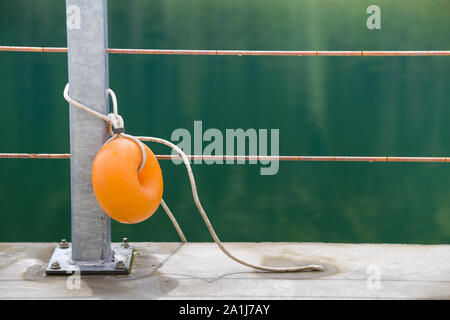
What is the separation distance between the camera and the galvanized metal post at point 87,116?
86.7 inches

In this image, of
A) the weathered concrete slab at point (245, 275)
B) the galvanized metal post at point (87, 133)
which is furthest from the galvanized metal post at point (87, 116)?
the weathered concrete slab at point (245, 275)

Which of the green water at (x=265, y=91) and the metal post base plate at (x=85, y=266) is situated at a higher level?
the green water at (x=265, y=91)

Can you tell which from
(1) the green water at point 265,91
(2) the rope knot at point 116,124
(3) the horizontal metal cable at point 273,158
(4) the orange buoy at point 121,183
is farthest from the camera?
(1) the green water at point 265,91

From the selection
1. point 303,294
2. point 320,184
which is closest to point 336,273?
point 303,294

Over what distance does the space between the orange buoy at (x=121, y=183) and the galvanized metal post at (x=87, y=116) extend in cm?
18

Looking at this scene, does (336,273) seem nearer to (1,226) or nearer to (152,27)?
(152,27)

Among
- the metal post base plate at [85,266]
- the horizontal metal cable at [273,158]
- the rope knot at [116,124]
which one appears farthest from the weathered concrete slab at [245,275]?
the rope knot at [116,124]

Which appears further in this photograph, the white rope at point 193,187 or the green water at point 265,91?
the green water at point 265,91

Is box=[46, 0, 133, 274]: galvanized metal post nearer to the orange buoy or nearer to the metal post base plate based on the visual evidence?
the metal post base plate

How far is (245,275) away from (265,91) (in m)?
0.88

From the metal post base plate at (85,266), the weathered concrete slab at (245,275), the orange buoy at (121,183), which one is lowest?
the weathered concrete slab at (245,275)

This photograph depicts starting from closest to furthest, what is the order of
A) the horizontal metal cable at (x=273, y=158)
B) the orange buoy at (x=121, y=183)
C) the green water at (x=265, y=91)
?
1. the orange buoy at (x=121, y=183)
2. the horizontal metal cable at (x=273, y=158)
3. the green water at (x=265, y=91)

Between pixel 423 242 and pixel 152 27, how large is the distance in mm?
1614

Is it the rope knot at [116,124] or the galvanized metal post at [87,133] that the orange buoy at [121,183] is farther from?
the galvanized metal post at [87,133]
